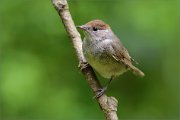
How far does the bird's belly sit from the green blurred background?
62cm

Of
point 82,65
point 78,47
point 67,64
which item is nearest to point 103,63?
point 82,65

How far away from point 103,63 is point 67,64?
112 cm

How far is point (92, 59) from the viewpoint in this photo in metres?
3.59

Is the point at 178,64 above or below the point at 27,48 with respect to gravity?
below

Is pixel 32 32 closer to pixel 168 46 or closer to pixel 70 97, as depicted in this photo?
pixel 70 97

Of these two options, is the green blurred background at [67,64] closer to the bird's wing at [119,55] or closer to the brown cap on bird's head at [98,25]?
the bird's wing at [119,55]

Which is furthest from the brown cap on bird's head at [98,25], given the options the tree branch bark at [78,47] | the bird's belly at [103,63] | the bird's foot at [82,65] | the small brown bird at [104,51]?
the tree branch bark at [78,47]

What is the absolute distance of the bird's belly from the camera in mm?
3596

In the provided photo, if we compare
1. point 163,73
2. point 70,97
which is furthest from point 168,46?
point 70,97

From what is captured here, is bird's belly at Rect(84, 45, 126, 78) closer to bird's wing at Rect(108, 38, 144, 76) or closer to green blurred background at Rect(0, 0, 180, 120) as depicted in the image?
bird's wing at Rect(108, 38, 144, 76)

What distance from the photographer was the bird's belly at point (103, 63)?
11.8 ft

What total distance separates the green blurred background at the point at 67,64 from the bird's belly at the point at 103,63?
615 millimetres

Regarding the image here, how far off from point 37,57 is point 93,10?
710 mm

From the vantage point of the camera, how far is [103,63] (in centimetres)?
371
